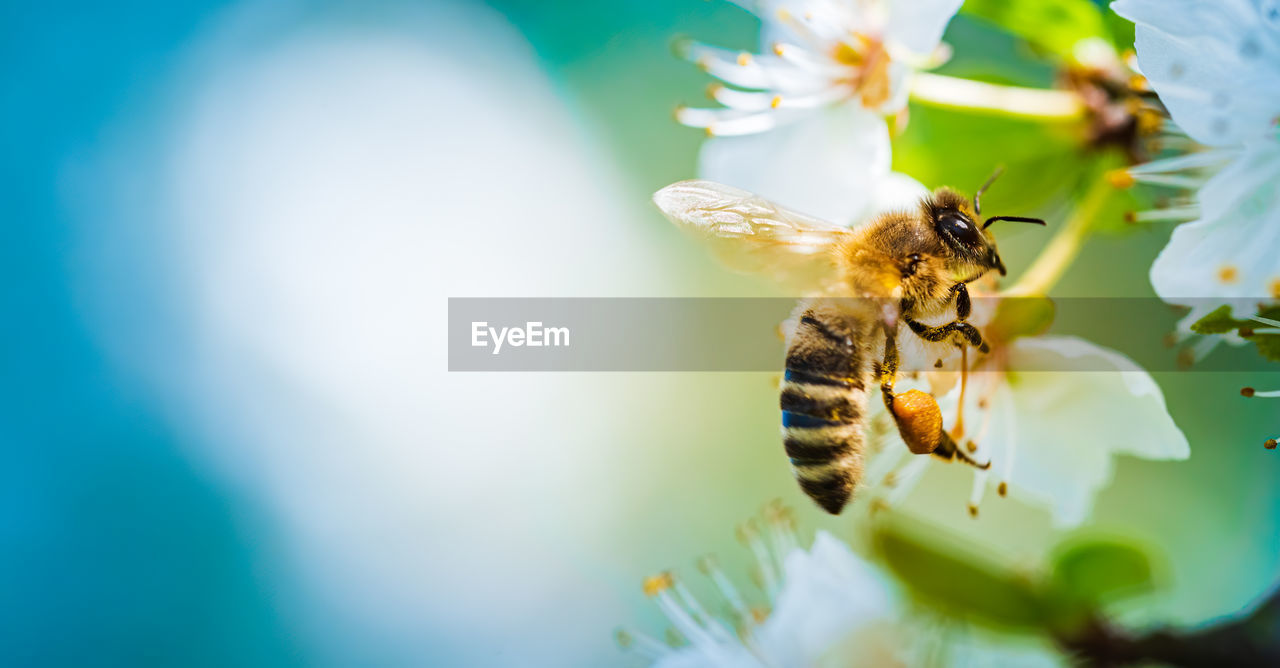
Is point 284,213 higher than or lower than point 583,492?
higher

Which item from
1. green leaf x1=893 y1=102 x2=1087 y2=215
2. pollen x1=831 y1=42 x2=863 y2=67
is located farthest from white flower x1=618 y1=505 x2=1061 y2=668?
pollen x1=831 y1=42 x2=863 y2=67

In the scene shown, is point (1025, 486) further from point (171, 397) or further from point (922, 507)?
point (171, 397)

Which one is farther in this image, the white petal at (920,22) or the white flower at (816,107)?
the white flower at (816,107)

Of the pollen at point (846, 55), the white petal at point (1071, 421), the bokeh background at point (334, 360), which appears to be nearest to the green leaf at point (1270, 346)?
the white petal at point (1071, 421)

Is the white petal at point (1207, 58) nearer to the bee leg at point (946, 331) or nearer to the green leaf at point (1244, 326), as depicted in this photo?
the green leaf at point (1244, 326)

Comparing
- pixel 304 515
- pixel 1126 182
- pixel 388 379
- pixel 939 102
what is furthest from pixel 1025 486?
pixel 304 515

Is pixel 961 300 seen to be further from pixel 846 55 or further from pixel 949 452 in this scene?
pixel 846 55
